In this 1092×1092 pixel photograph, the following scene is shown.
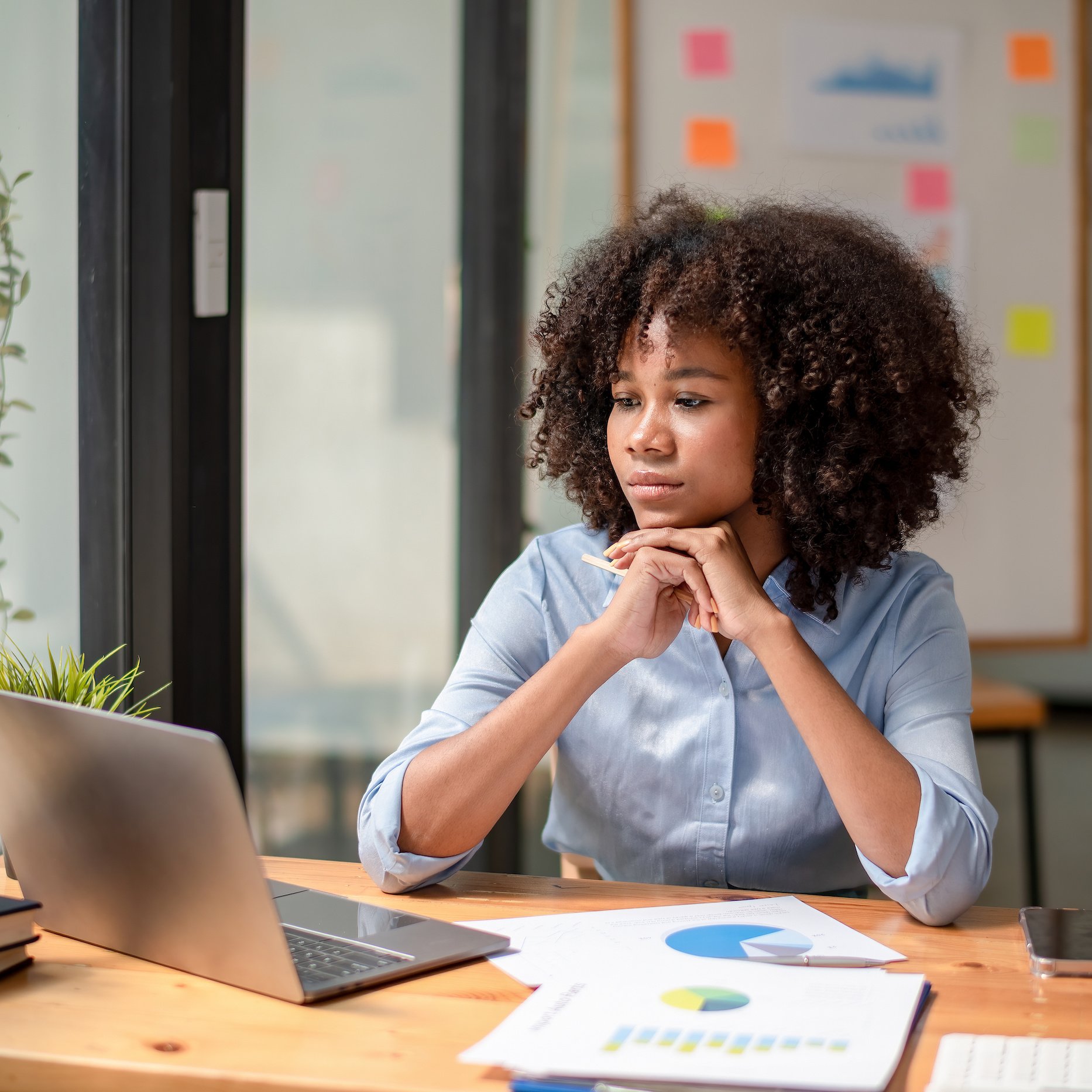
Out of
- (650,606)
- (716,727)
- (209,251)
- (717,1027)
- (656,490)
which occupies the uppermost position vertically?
(209,251)

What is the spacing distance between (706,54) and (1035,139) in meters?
0.84

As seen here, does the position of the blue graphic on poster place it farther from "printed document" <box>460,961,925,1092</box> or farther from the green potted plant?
"printed document" <box>460,961,925,1092</box>

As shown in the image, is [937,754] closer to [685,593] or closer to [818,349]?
[685,593]

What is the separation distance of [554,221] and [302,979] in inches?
86.6

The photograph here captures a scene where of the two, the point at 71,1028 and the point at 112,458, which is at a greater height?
the point at 112,458

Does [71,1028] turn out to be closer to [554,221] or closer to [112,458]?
[112,458]

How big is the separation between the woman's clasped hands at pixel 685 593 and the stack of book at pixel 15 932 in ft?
2.02

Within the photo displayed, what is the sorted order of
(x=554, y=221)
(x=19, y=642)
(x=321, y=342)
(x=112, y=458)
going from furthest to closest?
(x=554, y=221)
(x=321, y=342)
(x=112, y=458)
(x=19, y=642)

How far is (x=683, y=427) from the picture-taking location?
4.32 ft

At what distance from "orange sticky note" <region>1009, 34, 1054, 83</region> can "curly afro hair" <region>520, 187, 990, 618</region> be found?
68.9 inches


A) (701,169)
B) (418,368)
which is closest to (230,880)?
(418,368)

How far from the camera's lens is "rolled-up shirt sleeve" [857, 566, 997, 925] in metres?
1.10

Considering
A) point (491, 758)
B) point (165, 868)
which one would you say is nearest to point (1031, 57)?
point (491, 758)

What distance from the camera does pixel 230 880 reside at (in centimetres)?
86
